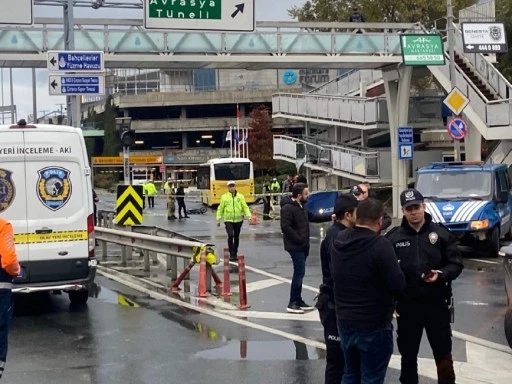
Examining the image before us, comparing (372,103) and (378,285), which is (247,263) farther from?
(372,103)

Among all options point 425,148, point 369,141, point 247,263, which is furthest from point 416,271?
point 369,141

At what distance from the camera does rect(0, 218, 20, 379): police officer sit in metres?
7.56

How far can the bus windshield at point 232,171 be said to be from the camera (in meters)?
48.2

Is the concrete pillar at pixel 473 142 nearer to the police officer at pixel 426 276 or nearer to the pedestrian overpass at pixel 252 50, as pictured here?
the pedestrian overpass at pixel 252 50

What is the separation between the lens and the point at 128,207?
19.9 m

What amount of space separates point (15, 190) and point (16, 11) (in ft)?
34.6

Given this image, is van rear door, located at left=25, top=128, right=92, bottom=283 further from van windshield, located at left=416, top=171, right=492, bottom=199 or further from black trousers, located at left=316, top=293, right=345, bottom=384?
van windshield, located at left=416, top=171, right=492, bottom=199

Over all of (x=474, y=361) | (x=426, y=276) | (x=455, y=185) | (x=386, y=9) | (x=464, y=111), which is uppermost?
(x=386, y=9)

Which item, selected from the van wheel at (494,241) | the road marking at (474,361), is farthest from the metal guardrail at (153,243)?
the van wheel at (494,241)

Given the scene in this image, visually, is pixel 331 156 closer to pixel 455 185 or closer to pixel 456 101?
pixel 456 101

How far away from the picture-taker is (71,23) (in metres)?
20.8

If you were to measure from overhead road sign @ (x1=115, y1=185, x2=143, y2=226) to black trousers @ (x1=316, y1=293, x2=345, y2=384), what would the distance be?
13263 millimetres

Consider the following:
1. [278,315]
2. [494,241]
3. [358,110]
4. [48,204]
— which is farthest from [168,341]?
[358,110]

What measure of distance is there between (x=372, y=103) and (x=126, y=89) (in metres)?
78.5
